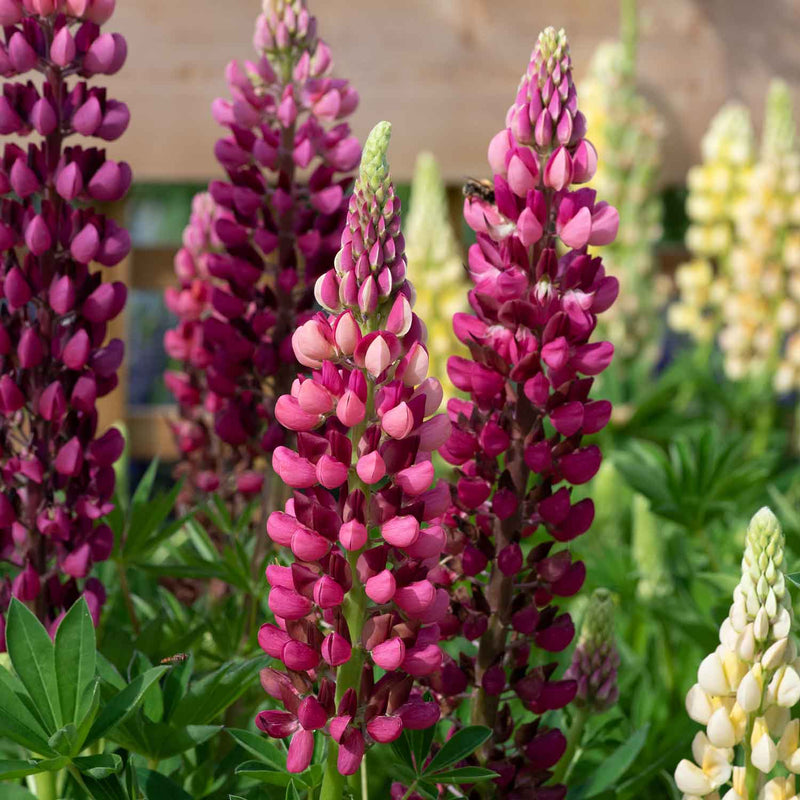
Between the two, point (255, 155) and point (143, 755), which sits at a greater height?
point (255, 155)

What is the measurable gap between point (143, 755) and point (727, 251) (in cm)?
256

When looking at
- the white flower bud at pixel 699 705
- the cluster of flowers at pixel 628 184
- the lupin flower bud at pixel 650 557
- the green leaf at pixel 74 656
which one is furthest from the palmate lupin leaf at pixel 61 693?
the cluster of flowers at pixel 628 184

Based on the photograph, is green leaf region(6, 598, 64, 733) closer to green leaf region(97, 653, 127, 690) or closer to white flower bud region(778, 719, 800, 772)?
green leaf region(97, 653, 127, 690)

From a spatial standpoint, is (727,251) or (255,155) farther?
(727,251)

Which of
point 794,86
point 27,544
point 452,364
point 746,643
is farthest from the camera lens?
point 794,86

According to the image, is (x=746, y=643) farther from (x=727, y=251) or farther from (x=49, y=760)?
(x=727, y=251)

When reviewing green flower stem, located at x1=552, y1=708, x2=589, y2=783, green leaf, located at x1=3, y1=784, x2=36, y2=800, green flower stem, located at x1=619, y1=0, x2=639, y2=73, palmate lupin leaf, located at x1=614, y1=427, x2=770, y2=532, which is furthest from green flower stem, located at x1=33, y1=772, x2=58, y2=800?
green flower stem, located at x1=619, y1=0, x2=639, y2=73

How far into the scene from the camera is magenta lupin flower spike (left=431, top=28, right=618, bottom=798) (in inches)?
34.4

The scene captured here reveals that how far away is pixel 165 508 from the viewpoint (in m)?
1.26

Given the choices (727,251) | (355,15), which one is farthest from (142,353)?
(727,251)

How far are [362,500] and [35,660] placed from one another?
0.27 metres

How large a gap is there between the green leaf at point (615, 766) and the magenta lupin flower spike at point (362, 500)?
0.29 meters

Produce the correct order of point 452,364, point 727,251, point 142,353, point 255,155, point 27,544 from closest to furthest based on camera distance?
point 452,364, point 27,544, point 255,155, point 727,251, point 142,353

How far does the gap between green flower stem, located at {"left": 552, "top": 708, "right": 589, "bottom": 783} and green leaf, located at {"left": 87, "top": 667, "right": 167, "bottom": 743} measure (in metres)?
0.39
